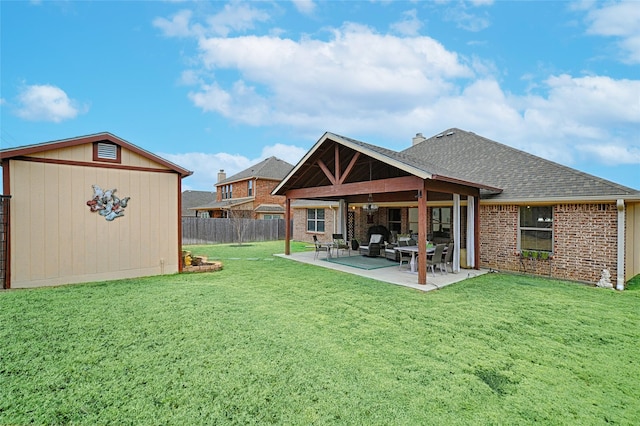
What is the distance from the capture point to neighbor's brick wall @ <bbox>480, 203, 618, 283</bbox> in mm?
8164

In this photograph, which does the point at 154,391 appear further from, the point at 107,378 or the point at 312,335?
the point at 312,335

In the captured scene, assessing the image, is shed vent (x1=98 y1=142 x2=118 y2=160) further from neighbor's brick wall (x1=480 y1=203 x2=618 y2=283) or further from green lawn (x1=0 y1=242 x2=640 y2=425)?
neighbor's brick wall (x1=480 y1=203 x2=618 y2=283)

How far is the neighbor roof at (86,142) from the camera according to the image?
23.0 ft

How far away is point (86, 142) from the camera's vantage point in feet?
25.9

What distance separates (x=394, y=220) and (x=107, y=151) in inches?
468

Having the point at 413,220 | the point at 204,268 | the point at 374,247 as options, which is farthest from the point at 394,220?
the point at 204,268

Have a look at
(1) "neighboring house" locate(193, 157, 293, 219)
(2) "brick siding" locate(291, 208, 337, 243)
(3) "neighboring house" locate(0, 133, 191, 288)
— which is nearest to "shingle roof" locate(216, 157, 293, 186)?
(1) "neighboring house" locate(193, 157, 293, 219)

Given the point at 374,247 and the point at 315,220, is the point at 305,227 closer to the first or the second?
the point at 315,220

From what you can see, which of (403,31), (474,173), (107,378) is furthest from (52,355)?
(403,31)

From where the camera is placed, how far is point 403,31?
13461mm

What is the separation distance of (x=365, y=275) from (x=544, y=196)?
5.65 metres

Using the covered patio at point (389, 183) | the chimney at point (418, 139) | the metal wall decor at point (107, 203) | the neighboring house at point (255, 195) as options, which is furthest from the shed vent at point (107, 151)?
→ the neighboring house at point (255, 195)

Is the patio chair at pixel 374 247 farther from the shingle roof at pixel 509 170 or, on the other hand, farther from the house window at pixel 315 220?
the house window at pixel 315 220

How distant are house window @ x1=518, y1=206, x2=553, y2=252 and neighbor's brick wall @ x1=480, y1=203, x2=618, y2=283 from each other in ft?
0.57
